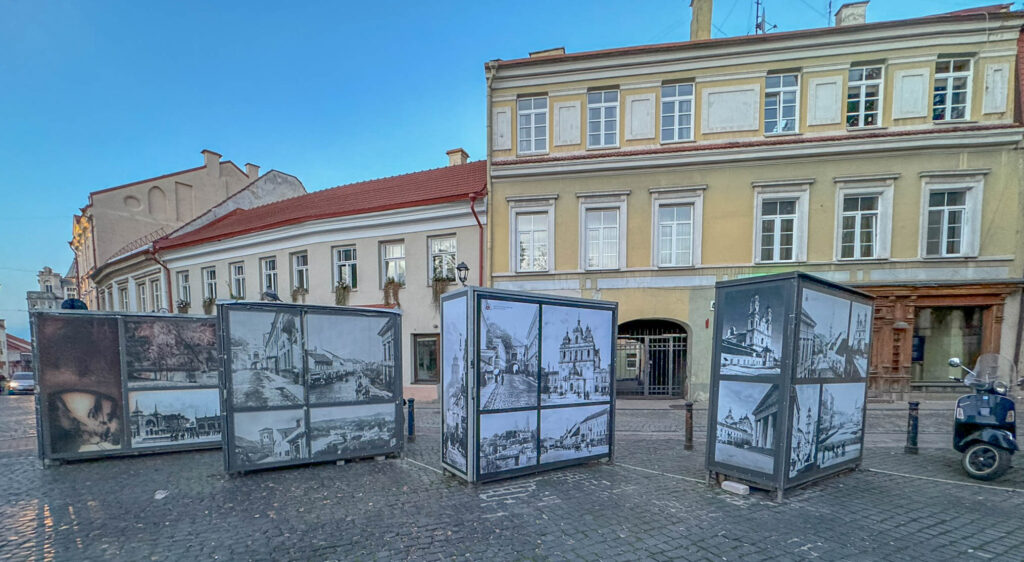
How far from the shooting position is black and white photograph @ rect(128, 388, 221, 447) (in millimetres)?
6777

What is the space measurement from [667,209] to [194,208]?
88.7 feet

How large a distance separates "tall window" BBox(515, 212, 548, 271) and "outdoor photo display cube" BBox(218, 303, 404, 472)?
6888 millimetres

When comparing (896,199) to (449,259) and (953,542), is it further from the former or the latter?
(449,259)

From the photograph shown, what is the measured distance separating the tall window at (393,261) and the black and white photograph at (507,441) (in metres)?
9.86

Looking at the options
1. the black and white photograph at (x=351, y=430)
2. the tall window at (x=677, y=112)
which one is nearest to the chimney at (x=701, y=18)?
the tall window at (x=677, y=112)

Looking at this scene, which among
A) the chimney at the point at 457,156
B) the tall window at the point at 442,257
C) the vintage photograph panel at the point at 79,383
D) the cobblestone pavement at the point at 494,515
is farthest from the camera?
the chimney at the point at 457,156

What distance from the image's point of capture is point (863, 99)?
11.5 m

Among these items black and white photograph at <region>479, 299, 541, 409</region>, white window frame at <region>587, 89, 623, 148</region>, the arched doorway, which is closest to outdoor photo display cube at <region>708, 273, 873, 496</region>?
black and white photograph at <region>479, 299, 541, 409</region>

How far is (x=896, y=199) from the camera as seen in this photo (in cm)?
1127

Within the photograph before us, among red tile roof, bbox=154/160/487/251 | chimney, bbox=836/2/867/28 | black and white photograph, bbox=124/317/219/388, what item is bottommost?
black and white photograph, bbox=124/317/219/388

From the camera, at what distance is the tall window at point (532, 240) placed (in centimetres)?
1304

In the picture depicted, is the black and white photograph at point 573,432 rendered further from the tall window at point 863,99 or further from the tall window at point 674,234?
the tall window at point 863,99

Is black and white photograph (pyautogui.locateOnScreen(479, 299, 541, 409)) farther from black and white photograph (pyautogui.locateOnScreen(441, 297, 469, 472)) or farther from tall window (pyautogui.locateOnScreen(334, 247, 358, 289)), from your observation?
tall window (pyautogui.locateOnScreen(334, 247, 358, 289))

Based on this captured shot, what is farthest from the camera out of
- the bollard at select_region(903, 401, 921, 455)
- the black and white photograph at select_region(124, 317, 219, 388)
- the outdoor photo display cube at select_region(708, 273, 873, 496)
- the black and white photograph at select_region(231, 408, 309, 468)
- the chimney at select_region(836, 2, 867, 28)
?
the chimney at select_region(836, 2, 867, 28)
